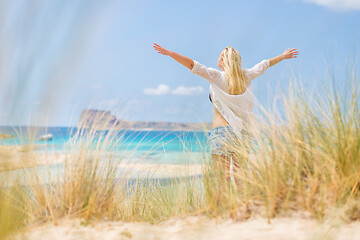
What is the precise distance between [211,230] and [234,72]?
1.77 m

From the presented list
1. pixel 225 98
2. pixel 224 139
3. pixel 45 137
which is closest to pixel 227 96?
pixel 225 98

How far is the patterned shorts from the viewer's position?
310cm

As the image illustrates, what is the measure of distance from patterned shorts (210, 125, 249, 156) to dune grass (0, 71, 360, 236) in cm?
33

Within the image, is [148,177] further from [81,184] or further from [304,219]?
[304,219]

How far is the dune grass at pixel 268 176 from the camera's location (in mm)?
2291

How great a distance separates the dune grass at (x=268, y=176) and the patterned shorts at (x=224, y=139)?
1.08 feet

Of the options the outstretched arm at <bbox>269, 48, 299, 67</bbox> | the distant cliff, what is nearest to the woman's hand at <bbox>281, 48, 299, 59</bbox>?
the outstretched arm at <bbox>269, 48, 299, 67</bbox>

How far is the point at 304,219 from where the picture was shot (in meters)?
2.20

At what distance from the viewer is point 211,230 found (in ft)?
7.16

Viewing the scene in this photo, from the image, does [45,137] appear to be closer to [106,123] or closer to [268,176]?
[106,123]

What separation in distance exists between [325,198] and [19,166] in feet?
6.61

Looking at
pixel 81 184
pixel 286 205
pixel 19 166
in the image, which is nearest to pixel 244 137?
pixel 286 205

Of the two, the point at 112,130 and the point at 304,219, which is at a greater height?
the point at 112,130

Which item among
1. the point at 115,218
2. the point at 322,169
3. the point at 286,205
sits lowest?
the point at 115,218
